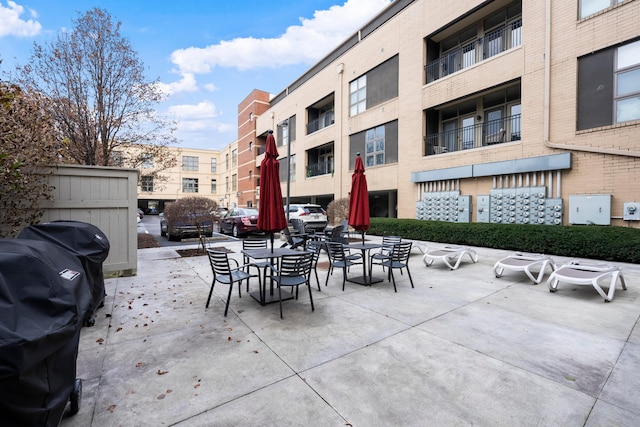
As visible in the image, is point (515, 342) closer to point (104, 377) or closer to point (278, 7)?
point (104, 377)

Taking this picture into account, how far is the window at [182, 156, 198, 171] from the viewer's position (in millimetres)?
57562

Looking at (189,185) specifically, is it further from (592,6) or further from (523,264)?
(523,264)

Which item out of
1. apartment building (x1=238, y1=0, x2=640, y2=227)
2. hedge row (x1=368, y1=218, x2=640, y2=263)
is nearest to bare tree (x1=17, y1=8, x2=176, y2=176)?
apartment building (x1=238, y1=0, x2=640, y2=227)

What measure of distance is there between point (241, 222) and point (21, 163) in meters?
10.5

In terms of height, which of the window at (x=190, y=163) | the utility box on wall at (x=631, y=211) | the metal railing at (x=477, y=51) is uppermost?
the window at (x=190, y=163)

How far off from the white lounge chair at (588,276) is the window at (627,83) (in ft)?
19.1

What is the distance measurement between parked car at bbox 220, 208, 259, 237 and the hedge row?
710 centimetres

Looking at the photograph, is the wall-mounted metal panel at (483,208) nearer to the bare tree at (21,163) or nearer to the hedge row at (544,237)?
the hedge row at (544,237)

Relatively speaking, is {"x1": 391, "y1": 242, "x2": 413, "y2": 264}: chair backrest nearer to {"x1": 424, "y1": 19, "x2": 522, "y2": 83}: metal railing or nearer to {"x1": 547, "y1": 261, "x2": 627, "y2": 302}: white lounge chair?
{"x1": 547, "y1": 261, "x2": 627, "y2": 302}: white lounge chair

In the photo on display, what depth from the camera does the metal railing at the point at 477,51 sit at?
39.8ft

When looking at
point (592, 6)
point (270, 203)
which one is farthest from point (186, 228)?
point (592, 6)

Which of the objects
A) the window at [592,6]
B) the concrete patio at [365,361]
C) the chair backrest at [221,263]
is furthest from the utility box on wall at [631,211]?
the chair backrest at [221,263]

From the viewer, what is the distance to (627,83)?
8.74 metres

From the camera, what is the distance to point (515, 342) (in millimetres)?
3588
